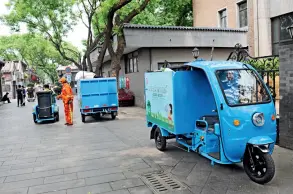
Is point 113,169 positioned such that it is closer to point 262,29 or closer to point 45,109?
point 45,109

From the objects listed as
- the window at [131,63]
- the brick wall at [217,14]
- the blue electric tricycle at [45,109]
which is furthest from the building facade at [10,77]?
the blue electric tricycle at [45,109]

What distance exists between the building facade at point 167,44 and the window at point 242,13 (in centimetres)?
254

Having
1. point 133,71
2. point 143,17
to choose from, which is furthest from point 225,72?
point 143,17

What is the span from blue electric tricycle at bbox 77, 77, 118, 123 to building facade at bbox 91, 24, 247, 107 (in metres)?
3.39

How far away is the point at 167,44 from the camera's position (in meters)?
16.0

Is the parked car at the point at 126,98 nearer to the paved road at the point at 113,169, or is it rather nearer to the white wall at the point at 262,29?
Answer: the white wall at the point at 262,29

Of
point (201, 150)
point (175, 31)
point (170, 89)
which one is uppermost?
point (175, 31)

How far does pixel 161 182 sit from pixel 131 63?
48.3 ft

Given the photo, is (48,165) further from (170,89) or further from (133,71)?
(133,71)

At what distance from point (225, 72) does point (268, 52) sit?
1427 cm

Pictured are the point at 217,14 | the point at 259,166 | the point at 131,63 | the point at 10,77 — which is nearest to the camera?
the point at 259,166

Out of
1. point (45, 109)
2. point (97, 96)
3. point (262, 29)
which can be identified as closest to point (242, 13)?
point (262, 29)

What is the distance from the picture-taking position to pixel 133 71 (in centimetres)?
1900

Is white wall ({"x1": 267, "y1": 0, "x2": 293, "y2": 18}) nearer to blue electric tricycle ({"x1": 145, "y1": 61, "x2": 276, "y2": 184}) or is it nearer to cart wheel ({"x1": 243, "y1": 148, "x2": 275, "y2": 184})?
blue electric tricycle ({"x1": 145, "y1": 61, "x2": 276, "y2": 184})
